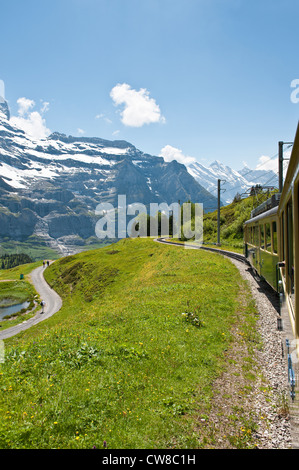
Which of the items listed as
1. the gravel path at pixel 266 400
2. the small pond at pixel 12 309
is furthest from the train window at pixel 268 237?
the small pond at pixel 12 309

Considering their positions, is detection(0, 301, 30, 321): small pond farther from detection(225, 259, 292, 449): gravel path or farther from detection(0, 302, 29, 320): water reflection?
detection(225, 259, 292, 449): gravel path

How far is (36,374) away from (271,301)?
16.2m

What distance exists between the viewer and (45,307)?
6869 centimetres

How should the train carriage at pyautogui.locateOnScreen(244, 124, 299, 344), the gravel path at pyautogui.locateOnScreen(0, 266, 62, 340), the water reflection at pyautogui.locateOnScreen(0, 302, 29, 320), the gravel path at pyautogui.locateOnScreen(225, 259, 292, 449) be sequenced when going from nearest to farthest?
the train carriage at pyautogui.locateOnScreen(244, 124, 299, 344), the gravel path at pyautogui.locateOnScreen(225, 259, 292, 449), the gravel path at pyautogui.locateOnScreen(0, 266, 62, 340), the water reflection at pyautogui.locateOnScreen(0, 302, 29, 320)

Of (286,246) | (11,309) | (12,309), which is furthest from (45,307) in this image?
(286,246)

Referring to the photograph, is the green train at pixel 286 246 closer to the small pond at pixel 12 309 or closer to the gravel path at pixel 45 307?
the gravel path at pixel 45 307

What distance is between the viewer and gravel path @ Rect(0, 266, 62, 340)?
170ft

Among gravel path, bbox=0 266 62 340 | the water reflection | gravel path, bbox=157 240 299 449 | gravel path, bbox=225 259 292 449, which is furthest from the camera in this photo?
the water reflection

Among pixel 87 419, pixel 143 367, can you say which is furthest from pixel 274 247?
pixel 87 419

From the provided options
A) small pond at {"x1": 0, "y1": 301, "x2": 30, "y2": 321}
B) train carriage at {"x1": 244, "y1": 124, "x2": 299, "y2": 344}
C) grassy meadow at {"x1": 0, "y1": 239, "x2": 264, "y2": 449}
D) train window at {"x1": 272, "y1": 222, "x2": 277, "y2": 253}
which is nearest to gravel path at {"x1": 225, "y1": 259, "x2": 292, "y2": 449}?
grassy meadow at {"x1": 0, "y1": 239, "x2": 264, "y2": 449}

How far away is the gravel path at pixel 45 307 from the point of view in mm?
51866

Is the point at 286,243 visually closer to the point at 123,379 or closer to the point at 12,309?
the point at 123,379

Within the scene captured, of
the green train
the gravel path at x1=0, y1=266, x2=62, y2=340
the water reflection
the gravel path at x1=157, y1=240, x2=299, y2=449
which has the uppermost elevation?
the green train

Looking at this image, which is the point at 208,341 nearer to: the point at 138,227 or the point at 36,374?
the point at 36,374
